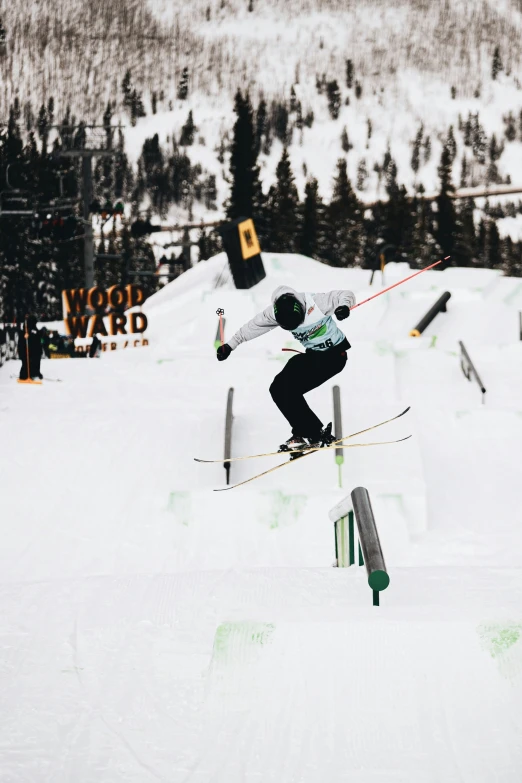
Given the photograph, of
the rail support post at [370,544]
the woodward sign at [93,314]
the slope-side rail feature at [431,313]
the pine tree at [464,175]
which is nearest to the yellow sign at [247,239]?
the woodward sign at [93,314]

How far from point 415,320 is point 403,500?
55.6ft

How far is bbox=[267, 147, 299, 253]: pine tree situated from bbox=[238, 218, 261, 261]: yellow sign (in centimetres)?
3607

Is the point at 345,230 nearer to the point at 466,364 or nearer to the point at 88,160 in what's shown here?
the point at 88,160

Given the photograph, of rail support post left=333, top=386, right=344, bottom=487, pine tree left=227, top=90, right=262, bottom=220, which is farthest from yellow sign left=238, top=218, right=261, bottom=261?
pine tree left=227, top=90, right=262, bottom=220

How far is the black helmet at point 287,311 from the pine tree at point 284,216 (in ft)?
199

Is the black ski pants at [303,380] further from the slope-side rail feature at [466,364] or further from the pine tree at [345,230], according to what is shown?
the pine tree at [345,230]

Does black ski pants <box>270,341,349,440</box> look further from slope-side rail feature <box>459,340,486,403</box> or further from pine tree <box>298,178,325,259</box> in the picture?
pine tree <box>298,178,325,259</box>

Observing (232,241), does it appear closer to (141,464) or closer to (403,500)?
(141,464)

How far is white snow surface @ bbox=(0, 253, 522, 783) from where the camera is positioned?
A: 415 cm

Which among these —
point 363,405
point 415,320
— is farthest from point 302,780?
point 415,320

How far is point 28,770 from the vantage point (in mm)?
3969

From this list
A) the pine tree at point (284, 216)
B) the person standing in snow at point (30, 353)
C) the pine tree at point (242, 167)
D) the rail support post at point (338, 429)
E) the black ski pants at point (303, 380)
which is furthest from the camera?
the pine tree at point (284, 216)

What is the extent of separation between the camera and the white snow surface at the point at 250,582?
4.15 metres

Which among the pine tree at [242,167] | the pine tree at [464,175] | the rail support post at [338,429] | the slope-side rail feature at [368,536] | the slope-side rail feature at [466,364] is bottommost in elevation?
the pine tree at [464,175]
